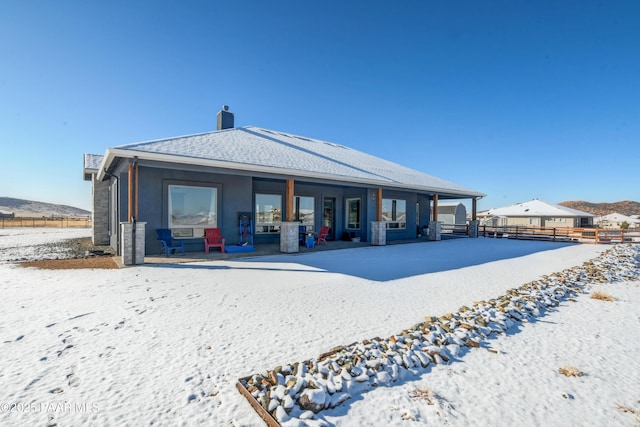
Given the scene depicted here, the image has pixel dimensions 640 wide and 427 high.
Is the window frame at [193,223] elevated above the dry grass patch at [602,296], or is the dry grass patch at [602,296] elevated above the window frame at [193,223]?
the window frame at [193,223]

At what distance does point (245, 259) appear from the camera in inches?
357

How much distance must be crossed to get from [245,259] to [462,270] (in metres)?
6.28

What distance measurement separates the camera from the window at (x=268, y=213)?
12.4 meters

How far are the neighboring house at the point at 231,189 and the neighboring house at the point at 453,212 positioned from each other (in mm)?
17814

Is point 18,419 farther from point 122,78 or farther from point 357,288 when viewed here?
point 122,78

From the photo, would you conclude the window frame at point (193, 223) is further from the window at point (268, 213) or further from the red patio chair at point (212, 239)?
the window at point (268, 213)

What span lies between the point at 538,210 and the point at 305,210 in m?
31.4

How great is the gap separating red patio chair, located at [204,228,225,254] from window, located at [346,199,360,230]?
22.1ft

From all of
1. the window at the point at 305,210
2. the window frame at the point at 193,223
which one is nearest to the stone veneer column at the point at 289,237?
the window frame at the point at 193,223

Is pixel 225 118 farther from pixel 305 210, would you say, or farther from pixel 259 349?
pixel 259 349

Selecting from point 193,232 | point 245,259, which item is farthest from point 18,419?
point 193,232

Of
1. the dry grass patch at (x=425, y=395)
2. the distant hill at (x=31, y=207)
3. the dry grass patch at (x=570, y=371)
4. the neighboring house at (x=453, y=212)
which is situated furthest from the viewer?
the distant hill at (x=31, y=207)

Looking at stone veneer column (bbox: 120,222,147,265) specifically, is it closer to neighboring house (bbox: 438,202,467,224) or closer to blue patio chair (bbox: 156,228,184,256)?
blue patio chair (bbox: 156,228,184,256)

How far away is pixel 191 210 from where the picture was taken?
10242mm
